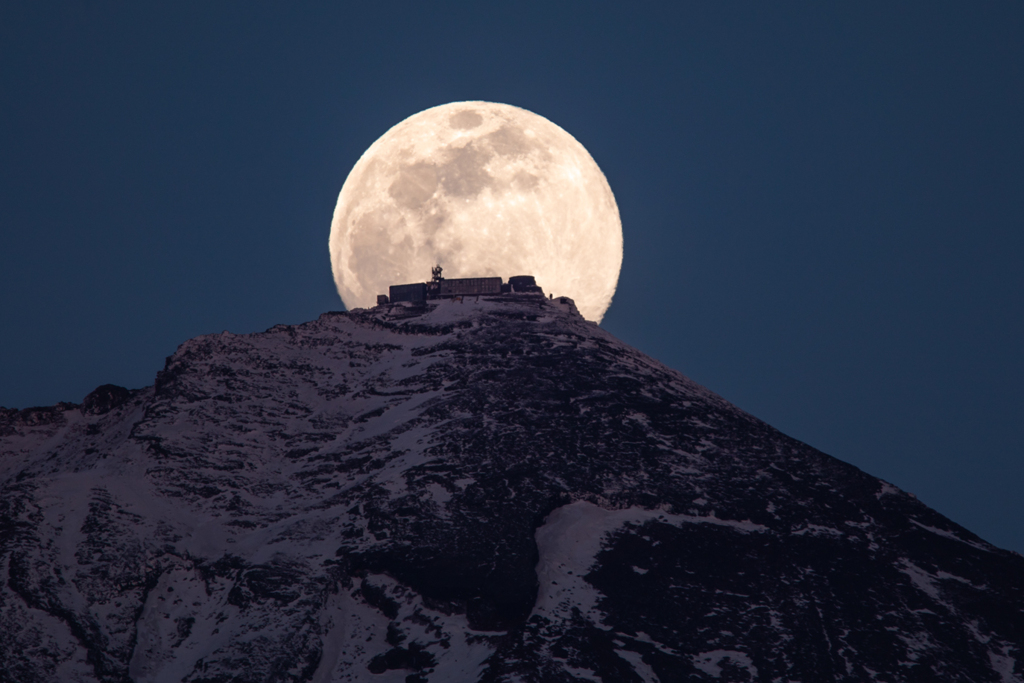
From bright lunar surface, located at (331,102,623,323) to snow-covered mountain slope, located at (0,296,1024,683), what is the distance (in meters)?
20.5

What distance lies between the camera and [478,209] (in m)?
133

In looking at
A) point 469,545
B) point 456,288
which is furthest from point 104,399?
point 469,545

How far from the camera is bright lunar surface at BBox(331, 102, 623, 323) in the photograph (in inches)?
5261

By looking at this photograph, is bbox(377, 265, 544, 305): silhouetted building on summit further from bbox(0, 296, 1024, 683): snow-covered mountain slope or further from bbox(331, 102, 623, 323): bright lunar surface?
bbox(0, 296, 1024, 683): snow-covered mountain slope

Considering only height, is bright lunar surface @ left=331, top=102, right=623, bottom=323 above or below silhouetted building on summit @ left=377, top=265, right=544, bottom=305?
above

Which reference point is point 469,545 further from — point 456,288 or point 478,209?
point 456,288

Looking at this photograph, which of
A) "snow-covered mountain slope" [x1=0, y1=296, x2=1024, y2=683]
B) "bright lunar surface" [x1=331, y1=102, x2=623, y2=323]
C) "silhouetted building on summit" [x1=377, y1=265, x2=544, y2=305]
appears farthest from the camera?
"silhouetted building on summit" [x1=377, y1=265, x2=544, y2=305]

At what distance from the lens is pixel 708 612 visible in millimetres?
Answer: 86500

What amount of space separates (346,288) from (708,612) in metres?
70.0

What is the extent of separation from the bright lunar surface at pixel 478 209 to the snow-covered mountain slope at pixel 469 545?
808 inches

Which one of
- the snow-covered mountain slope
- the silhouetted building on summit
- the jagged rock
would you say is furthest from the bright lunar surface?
the jagged rock

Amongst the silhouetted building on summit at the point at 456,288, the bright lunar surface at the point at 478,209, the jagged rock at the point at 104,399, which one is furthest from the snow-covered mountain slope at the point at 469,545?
the silhouetted building on summit at the point at 456,288

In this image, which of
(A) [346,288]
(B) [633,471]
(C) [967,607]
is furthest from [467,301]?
(C) [967,607]

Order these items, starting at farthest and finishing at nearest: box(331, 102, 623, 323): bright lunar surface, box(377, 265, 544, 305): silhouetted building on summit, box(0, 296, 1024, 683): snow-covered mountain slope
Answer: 1. box(377, 265, 544, 305): silhouetted building on summit
2. box(331, 102, 623, 323): bright lunar surface
3. box(0, 296, 1024, 683): snow-covered mountain slope
